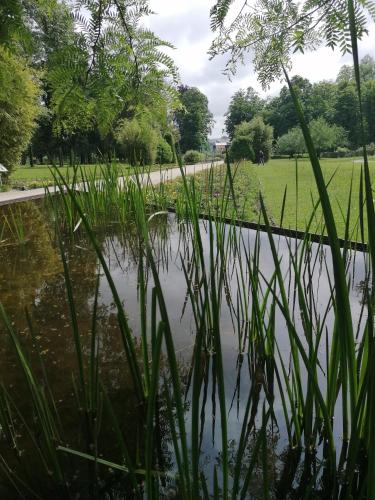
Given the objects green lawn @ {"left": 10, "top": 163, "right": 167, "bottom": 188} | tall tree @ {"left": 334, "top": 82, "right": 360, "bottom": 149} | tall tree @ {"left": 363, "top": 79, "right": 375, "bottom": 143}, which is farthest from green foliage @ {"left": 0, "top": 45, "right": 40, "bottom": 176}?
tall tree @ {"left": 334, "top": 82, "right": 360, "bottom": 149}

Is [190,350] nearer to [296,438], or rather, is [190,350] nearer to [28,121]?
[296,438]

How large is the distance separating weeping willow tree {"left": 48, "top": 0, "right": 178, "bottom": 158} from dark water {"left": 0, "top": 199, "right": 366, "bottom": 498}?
0.65m

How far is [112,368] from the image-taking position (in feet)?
4.75

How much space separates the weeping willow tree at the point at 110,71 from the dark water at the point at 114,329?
647 millimetres

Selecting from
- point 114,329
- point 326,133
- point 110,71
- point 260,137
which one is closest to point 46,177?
point 114,329

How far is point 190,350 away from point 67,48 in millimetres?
1207

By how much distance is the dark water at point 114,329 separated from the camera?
1145mm

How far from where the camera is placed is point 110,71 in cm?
117

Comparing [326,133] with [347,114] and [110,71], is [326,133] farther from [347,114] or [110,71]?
[110,71]

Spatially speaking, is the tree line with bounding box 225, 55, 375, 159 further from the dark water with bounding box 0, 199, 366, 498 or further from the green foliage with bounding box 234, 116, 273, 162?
the dark water with bounding box 0, 199, 366, 498

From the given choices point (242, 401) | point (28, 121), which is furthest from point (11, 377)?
point (28, 121)

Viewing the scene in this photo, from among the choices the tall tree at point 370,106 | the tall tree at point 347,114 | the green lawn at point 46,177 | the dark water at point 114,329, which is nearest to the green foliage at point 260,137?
the green lawn at point 46,177

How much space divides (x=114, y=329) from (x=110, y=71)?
1110 millimetres

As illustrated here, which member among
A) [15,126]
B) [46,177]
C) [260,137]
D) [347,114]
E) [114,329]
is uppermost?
[347,114]
